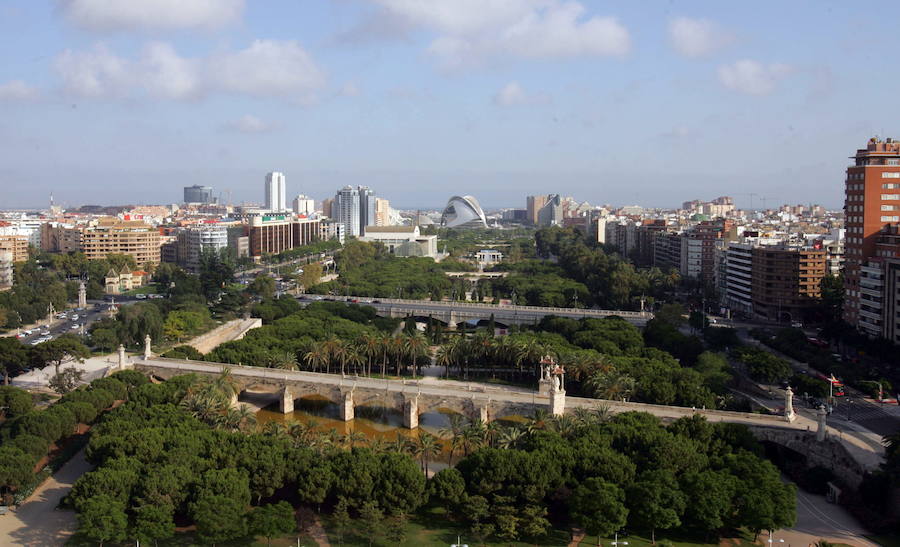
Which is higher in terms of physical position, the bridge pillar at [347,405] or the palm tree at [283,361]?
the palm tree at [283,361]

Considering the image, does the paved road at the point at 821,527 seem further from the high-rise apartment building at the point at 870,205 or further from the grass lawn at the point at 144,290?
the grass lawn at the point at 144,290

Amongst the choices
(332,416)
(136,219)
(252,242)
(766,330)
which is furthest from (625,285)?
(136,219)

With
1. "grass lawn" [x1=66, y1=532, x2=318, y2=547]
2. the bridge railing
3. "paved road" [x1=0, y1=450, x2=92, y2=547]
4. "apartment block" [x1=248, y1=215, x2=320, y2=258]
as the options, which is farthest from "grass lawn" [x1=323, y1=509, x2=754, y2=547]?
"apartment block" [x1=248, y1=215, x2=320, y2=258]

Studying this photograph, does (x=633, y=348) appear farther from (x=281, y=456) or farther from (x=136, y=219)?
(x=136, y=219)

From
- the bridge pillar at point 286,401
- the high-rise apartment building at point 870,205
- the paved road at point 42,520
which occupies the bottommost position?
the paved road at point 42,520

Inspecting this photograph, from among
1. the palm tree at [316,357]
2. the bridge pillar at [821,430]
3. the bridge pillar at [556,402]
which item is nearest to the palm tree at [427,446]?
the bridge pillar at [556,402]

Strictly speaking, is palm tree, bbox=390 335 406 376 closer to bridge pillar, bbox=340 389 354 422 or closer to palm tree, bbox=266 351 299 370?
palm tree, bbox=266 351 299 370

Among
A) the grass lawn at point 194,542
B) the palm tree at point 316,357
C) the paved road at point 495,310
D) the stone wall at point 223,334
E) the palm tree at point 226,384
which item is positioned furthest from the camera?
the paved road at point 495,310
